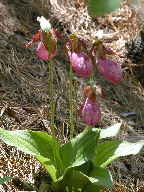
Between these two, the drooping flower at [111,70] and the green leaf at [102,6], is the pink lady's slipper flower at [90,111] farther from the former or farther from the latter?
the green leaf at [102,6]

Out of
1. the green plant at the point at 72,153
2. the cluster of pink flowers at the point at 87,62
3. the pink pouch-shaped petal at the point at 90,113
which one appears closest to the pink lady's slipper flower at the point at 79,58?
the cluster of pink flowers at the point at 87,62

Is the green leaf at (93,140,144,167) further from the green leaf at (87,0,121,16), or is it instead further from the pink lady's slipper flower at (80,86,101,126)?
the green leaf at (87,0,121,16)

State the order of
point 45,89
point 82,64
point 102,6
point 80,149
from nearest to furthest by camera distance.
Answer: point 102,6
point 82,64
point 80,149
point 45,89

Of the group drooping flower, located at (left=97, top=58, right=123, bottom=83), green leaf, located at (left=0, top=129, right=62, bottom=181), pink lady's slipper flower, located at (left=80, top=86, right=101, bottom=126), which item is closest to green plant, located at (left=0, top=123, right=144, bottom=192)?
green leaf, located at (left=0, top=129, right=62, bottom=181)

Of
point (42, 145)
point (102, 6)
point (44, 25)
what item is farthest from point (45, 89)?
point (102, 6)

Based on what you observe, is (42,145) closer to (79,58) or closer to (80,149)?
(80,149)
